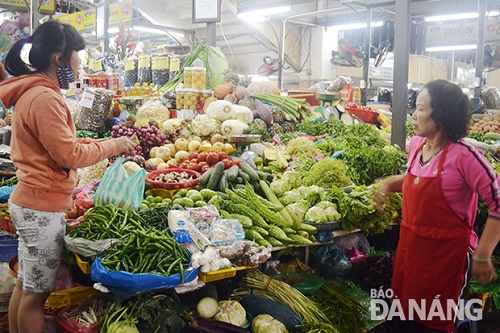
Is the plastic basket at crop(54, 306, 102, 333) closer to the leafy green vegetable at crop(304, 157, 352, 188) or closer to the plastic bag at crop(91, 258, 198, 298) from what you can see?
the plastic bag at crop(91, 258, 198, 298)

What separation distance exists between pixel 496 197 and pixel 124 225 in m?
2.18

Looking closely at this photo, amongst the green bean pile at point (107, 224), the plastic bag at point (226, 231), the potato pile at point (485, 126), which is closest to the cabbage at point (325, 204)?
the plastic bag at point (226, 231)

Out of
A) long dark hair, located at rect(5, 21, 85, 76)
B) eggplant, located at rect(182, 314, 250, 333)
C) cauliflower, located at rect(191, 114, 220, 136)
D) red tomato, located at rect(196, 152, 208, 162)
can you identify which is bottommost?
eggplant, located at rect(182, 314, 250, 333)

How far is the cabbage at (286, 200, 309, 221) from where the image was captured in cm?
392

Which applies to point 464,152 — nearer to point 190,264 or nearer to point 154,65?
point 190,264

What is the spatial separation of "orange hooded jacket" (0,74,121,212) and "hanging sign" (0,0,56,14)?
33.4 ft

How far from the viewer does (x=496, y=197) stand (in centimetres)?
250

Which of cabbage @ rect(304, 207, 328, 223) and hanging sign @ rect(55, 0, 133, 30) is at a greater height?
hanging sign @ rect(55, 0, 133, 30)

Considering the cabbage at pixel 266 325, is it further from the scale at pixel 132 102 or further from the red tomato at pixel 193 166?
the scale at pixel 132 102

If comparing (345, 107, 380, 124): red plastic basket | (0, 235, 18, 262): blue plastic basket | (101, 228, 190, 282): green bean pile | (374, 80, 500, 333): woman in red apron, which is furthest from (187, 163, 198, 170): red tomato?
(345, 107, 380, 124): red plastic basket

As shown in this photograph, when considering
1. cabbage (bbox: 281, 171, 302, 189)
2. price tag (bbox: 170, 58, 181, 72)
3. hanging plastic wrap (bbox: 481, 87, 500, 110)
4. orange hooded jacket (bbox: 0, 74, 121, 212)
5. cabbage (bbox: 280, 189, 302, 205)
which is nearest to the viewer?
orange hooded jacket (bbox: 0, 74, 121, 212)

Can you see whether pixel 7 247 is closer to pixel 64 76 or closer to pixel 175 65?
pixel 64 76

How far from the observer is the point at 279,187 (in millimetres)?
4426

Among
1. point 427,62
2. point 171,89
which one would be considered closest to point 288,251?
point 171,89
